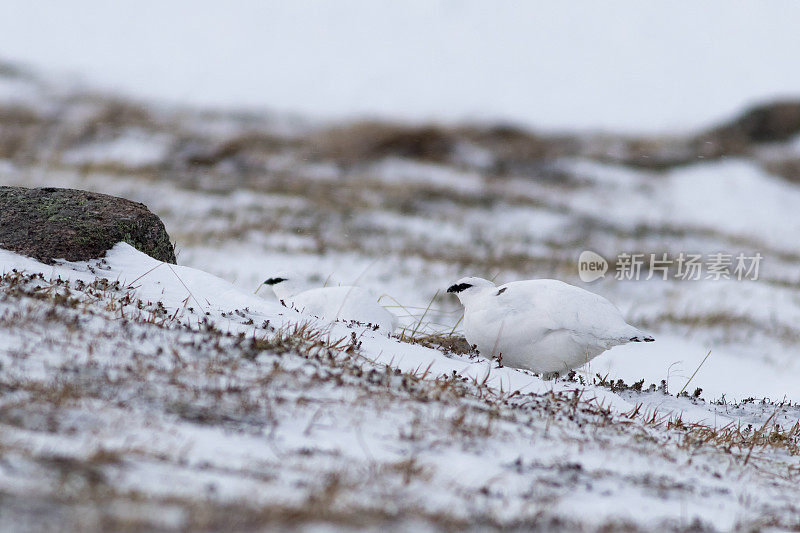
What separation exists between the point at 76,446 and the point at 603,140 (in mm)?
26872

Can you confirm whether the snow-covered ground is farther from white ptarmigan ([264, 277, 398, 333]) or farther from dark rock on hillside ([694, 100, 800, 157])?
dark rock on hillside ([694, 100, 800, 157])

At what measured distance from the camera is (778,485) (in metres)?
4.00

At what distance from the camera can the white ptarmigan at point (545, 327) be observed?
5.39 m

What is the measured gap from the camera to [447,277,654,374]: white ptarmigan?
17.7ft

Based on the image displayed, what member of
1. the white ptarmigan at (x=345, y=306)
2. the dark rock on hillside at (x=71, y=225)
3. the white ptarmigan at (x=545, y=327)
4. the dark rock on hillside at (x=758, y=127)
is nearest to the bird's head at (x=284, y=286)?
the white ptarmigan at (x=345, y=306)

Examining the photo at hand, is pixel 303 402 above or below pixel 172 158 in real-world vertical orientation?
below

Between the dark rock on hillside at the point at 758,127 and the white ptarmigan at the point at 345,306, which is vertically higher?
the dark rock on hillside at the point at 758,127

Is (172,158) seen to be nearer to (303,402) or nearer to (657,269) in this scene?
(657,269)

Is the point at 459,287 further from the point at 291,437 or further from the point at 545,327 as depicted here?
the point at 291,437

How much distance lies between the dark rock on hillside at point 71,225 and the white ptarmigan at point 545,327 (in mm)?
2847

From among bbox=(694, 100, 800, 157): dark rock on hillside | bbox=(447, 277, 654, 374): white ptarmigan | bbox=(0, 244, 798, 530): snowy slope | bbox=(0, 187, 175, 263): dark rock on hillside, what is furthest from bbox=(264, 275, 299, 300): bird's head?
bbox=(694, 100, 800, 157): dark rock on hillside

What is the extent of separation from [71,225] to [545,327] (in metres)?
3.69

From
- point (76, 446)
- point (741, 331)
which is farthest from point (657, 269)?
point (76, 446)

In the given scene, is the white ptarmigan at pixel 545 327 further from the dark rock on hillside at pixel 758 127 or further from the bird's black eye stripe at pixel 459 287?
the dark rock on hillside at pixel 758 127
